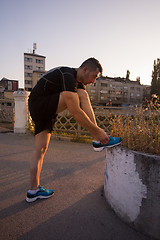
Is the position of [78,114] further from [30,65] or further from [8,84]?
[30,65]

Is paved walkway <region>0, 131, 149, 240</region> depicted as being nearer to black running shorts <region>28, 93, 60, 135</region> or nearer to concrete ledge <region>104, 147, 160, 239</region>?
concrete ledge <region>104, 147, 160, 239</region>

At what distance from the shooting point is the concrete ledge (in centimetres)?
124

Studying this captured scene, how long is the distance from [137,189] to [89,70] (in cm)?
125

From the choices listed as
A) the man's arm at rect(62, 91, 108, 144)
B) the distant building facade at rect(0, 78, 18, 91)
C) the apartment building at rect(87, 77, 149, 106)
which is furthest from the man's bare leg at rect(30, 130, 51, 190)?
the distant building facade at rect(0, 78, 18, 91)

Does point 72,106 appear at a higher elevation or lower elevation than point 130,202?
higher

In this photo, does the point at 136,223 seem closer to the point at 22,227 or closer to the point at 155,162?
the point at 155,162

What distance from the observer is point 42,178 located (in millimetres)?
2248

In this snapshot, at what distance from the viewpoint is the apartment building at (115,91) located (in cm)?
4675

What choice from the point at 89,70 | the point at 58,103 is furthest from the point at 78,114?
the point at 89,70

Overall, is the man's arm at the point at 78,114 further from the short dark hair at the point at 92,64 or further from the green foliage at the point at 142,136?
the short dark hair at the point at 92,64

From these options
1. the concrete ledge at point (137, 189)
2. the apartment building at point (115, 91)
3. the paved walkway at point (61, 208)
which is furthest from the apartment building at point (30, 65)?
the concrete ledge at point (137, 189)

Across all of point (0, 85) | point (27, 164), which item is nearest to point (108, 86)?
point (0, 85)

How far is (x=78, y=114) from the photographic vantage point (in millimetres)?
1433

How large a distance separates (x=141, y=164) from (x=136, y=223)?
0.55m
